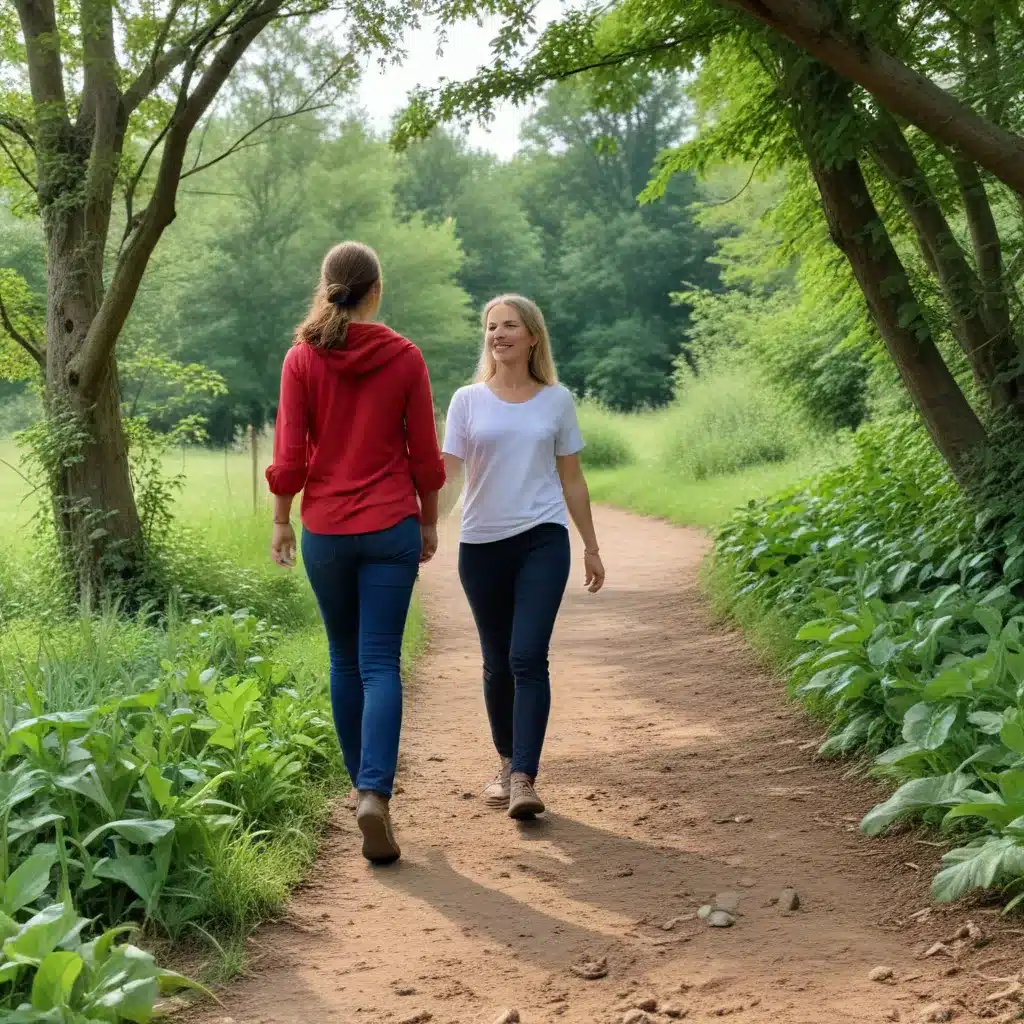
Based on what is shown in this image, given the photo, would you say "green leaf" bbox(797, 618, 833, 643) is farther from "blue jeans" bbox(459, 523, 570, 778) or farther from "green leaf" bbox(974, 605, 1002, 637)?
"blue jeans" bbox(459, 523, 570, 778)

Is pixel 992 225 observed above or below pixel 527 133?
below

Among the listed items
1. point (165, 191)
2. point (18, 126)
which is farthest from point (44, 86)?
point (165, 191)

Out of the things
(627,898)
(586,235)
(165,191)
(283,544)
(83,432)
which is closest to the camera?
(627,898)

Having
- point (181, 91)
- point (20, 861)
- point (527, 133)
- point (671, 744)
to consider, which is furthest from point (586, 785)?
point (527, 133)

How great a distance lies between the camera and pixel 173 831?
387 cm

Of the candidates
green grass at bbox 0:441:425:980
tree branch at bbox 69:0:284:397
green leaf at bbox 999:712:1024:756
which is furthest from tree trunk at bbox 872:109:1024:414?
tree branch at bbox 69:0:284:397

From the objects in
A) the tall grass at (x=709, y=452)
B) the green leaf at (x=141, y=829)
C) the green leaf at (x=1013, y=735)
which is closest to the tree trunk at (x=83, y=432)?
the green leaf at (x=141, y=829)

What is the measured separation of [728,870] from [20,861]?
7.36 feet

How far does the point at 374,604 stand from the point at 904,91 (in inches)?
117

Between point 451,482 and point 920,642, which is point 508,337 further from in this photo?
point 920,642

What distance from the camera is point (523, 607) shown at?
4781 mm

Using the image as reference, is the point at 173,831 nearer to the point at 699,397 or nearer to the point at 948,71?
the point at 948,71

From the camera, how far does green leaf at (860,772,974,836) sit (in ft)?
13.0

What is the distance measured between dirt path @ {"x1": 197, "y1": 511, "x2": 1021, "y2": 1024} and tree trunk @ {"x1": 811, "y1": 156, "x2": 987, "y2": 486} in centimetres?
180
